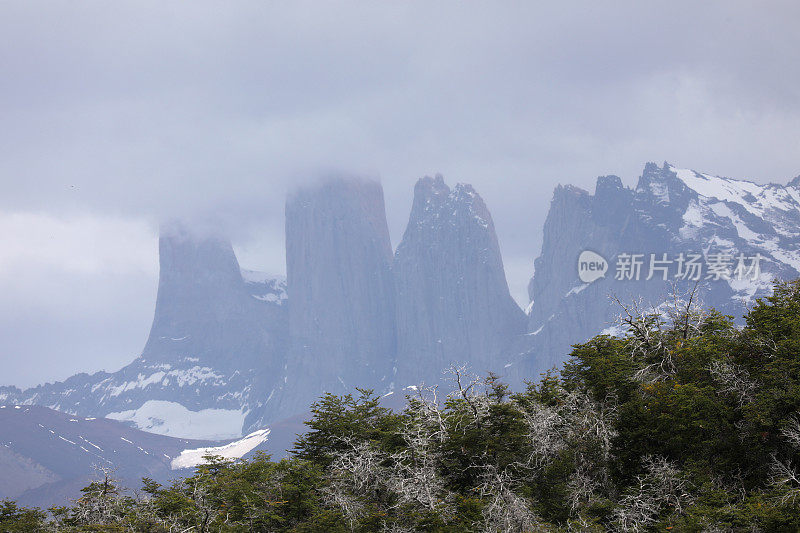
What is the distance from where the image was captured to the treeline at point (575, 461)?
125ft

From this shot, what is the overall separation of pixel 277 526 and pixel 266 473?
3.95m

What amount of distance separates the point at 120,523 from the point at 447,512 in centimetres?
1847

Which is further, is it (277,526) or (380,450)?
(380,450)

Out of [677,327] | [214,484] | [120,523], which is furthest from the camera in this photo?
[677,327]

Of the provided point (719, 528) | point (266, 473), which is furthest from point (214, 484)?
point (719, 528)

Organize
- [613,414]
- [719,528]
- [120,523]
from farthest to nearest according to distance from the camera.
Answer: [613,414] → [120,523] → [719,528]

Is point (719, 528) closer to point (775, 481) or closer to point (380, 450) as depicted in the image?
point (775, 481)

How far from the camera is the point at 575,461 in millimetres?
44938

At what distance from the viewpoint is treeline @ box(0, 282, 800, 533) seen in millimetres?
38031

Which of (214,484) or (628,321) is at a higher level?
(628,321)

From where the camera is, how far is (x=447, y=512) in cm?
4066

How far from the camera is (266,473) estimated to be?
1891 inches

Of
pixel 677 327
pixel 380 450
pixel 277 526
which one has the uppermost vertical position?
pixel 677 327

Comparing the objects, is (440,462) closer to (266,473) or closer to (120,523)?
(266,473)
